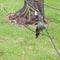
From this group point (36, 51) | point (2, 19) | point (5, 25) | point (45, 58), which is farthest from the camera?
point (2, 19)

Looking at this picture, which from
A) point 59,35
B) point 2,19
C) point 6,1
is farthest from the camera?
point 6,1

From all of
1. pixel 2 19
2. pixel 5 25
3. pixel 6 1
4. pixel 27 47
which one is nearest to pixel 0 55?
pixel 27 47

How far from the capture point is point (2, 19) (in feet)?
28.8

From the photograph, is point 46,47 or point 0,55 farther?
point 46,47

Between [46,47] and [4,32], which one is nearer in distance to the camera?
[46,47]

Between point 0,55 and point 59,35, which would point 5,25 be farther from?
point 0,55

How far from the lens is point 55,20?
344 inches

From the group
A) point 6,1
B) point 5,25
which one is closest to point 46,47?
point 5,25

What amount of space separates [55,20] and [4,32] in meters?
1.91

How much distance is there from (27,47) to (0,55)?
75cm

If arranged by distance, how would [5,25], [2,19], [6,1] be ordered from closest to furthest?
[5,25] → [2,19] → [6,1]

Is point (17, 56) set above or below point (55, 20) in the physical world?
above

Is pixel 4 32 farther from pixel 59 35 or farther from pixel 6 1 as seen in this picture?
pixel 6 1

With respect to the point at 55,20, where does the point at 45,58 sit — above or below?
above
